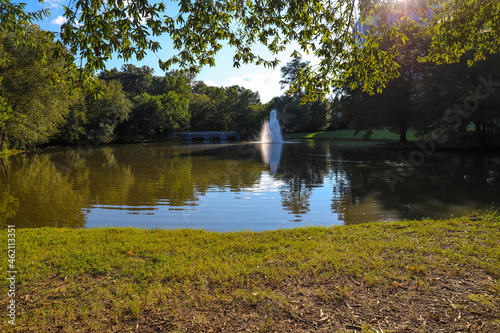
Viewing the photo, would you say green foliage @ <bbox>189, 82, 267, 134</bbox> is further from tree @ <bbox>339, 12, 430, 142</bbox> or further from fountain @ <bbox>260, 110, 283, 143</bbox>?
tree @ <bbox>339, 12, 430, 142</bbox>

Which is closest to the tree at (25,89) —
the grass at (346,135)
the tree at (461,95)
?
the tree at (461,95)

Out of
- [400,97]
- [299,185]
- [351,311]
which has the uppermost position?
[400,97]

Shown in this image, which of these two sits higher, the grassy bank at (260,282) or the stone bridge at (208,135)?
the stone bridge at (208,135)

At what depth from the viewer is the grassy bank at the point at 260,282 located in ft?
11.1

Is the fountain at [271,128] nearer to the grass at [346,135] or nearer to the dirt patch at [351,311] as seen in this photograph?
the grass at [346,135]

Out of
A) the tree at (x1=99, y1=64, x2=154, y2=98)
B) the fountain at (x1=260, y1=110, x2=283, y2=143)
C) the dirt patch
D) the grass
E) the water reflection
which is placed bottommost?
the dirt patch

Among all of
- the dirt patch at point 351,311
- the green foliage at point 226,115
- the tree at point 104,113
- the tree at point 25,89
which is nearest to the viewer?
the dirt patch at point 351,311

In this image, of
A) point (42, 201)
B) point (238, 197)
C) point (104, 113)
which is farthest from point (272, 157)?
point (104, 113)

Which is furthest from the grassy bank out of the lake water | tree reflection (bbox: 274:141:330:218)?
tree reflection (bbox: 274:141:330:218)

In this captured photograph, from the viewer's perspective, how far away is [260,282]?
4207 millimetres

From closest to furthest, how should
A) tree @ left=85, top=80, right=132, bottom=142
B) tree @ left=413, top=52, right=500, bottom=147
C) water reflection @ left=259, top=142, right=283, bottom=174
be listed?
water reflection @ left=259, top=142, right=283, bottom=174 → tree @ left=413, top=52, right=500, bottom=147 → tree @ left=85, top=80, right=132, bottom=142

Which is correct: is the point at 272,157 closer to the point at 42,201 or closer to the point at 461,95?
the point at 461,95

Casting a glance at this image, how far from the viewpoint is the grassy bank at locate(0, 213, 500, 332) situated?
133 inches

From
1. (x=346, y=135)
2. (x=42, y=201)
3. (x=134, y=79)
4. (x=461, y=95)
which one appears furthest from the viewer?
(x=134, y=79)
